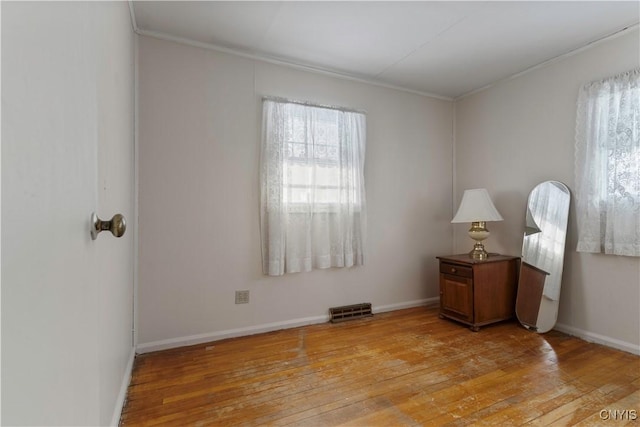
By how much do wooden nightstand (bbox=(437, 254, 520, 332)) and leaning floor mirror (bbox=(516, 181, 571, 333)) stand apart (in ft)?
0.36

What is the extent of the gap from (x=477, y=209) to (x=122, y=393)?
306cm

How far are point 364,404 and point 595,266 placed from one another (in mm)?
2262

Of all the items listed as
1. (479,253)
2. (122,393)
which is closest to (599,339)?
(479,253)

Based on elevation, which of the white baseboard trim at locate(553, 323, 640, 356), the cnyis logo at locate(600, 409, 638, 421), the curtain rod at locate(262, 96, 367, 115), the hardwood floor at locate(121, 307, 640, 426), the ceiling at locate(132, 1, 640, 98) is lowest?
the hardwood floor at locate(121, 307, 640, 426)

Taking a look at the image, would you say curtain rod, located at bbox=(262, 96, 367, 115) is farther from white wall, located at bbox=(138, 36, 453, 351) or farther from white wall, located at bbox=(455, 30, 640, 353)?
white wall, located at bbox=(455, 30, 640, 353)

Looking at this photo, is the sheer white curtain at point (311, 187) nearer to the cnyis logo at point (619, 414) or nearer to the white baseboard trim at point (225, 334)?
the white baseboard trim at point (225, 334)

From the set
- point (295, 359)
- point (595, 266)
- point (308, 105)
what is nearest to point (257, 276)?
point (295, 359)

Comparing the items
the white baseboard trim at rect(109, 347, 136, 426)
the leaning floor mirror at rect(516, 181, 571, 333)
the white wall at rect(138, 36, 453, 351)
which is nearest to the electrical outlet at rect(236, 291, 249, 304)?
the white wall at rect(138, 36, 453, 351)

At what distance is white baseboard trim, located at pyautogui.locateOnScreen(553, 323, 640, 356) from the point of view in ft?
7.54

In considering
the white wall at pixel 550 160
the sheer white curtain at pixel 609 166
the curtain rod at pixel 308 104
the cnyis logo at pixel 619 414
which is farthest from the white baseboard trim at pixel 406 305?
the curtain rod at pixel 308 104

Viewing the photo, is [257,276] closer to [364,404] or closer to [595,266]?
[364,404]

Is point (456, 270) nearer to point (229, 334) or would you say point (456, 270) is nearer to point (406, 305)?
point (406, 305)

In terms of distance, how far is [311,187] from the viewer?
287cm

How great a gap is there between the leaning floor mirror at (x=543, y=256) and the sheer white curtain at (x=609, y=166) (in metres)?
0.14
